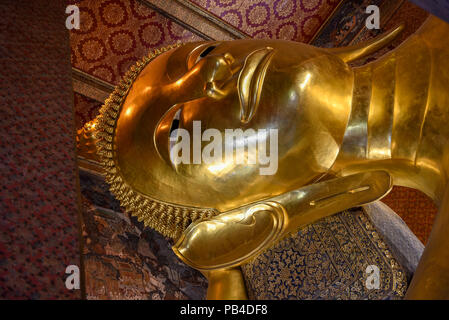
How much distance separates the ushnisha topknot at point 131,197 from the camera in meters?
1.36

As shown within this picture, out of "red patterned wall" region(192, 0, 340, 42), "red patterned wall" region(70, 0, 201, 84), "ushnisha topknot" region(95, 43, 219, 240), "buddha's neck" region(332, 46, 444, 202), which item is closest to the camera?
"buddha's neck" region(332, 46, 444, 202)

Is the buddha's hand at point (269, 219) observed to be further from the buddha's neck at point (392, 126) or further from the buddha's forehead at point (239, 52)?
the buddha's forehead at point (239, 52)

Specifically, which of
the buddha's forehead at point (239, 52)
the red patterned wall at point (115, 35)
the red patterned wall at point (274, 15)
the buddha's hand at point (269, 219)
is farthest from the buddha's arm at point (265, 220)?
the red patterned wall at point (274, 15)

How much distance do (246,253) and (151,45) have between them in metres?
1.42

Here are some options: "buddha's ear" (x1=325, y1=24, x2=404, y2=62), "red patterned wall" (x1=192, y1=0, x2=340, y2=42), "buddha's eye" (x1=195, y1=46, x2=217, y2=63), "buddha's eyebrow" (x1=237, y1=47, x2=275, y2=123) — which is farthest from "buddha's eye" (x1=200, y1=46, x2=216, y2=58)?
"red patterned wall" (x1=192, y1=0, x2=340, y2=42)

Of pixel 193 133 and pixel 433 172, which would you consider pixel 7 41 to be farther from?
pixel 433 172

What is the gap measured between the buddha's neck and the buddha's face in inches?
1.9

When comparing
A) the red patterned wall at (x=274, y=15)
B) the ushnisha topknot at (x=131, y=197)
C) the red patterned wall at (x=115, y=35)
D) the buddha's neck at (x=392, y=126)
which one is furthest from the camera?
the red patterned wall at (x=274, y=15)

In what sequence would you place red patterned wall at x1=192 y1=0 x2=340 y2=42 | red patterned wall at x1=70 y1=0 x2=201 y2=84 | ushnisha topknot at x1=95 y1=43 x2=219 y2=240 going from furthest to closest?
red patterned wall at x1=192 y1=0 x2=340 y2=42 < red patterned wall at x1=70 y1=0 x2=201 y2=84 < ushnisha topknot at x1=95 y1=43 x2=219 y2=240

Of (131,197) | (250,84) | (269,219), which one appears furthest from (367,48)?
(131,197)

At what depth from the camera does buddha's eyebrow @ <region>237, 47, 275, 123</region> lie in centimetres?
121

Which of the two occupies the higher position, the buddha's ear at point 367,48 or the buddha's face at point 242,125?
the buddha's ear at point 367,48

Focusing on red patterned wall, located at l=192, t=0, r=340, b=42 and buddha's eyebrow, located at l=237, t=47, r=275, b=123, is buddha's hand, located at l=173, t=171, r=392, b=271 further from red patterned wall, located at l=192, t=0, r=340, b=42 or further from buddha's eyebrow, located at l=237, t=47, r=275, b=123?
red patterned wall, located at l=192, t=0, r=340, b=42

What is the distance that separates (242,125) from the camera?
1.21m
